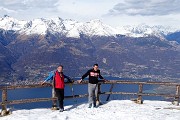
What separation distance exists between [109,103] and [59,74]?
17.8ft

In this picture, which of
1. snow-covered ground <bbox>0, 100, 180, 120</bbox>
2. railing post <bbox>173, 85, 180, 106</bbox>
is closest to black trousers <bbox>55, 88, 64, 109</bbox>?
snow-covered ground <bbox>0, 100, 180, 120</bbox>

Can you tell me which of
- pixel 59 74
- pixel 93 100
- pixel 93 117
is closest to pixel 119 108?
pixel 93 100

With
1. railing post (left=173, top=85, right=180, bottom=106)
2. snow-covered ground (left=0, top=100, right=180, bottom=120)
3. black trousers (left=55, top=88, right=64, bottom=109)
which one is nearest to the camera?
snow-covered ground (left=0, top=100, right=180, bottom=120)

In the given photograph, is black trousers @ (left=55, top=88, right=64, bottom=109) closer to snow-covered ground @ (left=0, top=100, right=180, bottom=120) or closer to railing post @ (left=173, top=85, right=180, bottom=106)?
snow-covered ground @ (left=0, top=100, right=180, bottom=120)

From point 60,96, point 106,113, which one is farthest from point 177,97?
point 60,96

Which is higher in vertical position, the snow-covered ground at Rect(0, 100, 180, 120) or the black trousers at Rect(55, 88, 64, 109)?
the black trousers at Rect(55, 88, 64, 109)

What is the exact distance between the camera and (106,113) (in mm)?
19844

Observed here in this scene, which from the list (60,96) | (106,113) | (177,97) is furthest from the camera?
(177,97)

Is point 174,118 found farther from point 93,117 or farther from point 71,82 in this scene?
point 71,82

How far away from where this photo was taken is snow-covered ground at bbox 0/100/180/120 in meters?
18.7

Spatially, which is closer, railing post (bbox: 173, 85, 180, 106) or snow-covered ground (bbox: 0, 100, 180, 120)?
snow-covered ground (bbox: 0, 100, 180, 120)

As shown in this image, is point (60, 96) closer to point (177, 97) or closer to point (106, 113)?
point (106, 113)

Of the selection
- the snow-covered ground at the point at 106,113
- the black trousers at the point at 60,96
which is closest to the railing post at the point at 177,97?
the snow-covered ground at the point at 106,113

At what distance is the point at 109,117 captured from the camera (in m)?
18.9
